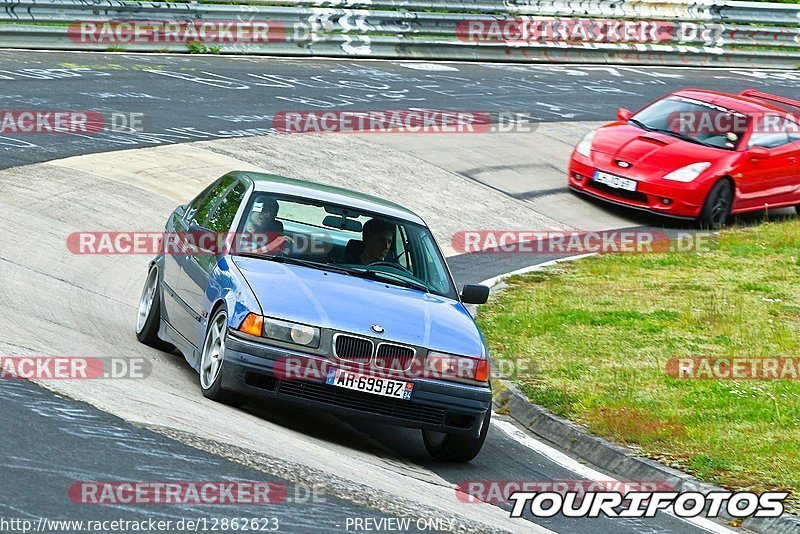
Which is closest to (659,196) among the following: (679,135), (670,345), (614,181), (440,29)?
(614,181)

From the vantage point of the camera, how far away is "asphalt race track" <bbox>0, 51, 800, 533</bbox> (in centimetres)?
650

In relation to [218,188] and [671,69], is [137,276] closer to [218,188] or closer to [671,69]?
[218,188]

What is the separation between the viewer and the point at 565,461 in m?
8.93

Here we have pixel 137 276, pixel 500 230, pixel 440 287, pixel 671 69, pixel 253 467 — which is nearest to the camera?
pixel 253 467

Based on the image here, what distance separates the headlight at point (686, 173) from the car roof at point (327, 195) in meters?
8.97

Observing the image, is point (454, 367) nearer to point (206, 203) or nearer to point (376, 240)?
point (376, 240)

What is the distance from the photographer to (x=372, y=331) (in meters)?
8.09

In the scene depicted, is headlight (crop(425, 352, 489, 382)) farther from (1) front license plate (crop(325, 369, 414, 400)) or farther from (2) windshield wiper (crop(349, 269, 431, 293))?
(2) windshield wiper (crop(349, 269, 431, 293))

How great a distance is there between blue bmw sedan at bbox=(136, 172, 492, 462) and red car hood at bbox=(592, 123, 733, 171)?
9069mm

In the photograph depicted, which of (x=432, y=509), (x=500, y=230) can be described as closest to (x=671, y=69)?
(x=500, y=230)

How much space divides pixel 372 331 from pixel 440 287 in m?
1.37

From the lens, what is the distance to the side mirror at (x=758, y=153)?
750 inches

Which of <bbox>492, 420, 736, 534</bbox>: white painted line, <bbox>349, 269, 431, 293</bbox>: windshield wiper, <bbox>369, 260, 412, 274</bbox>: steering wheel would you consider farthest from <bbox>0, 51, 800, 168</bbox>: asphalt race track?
<bbox>492, 420, 736, 534</bbox>: white painted line

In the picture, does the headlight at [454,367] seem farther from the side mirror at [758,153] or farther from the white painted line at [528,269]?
the side mirror at [758,153]
